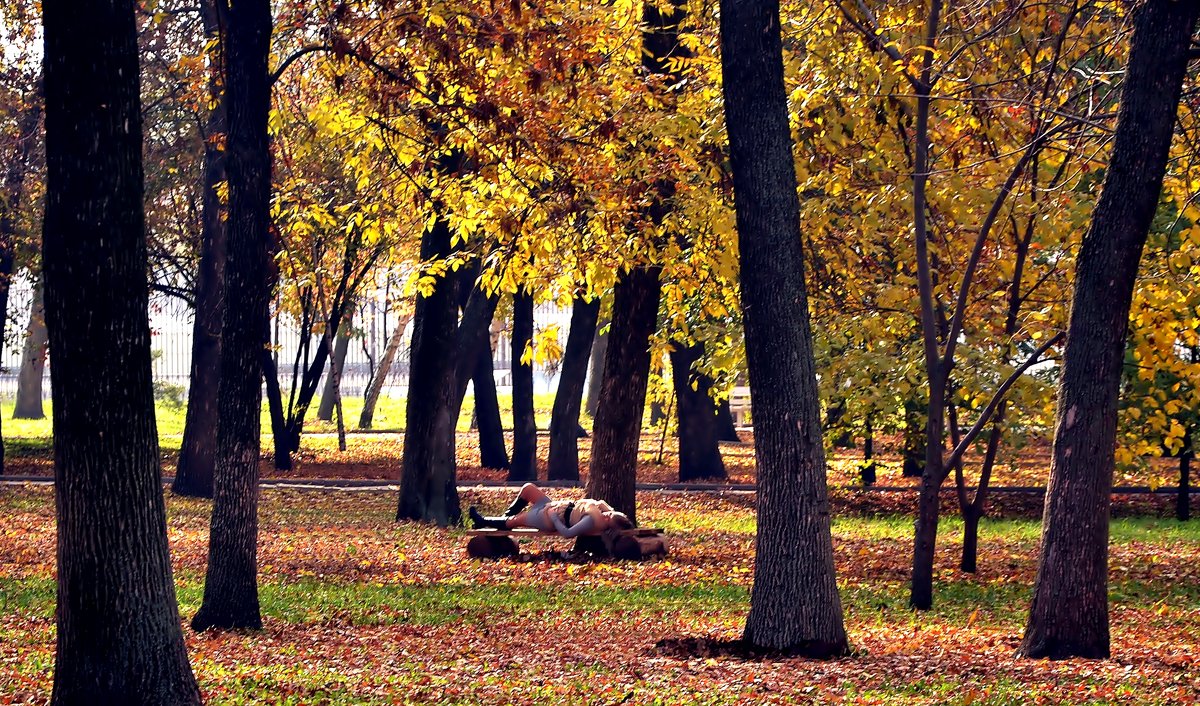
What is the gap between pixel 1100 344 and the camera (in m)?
8.96

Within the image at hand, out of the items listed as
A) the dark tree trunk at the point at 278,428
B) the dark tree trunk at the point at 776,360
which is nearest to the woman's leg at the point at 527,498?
the dark tree trunk at the point at 776,360

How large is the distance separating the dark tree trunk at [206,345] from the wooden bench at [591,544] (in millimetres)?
7785

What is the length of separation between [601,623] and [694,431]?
15359 millimetres

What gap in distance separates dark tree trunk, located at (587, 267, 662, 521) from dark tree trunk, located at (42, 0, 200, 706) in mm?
9150

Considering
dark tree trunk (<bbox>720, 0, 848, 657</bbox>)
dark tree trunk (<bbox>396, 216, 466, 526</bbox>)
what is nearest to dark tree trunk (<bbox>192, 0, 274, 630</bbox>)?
dark tree trunk (<bbox>720, 0, 848, 657</bbox>)

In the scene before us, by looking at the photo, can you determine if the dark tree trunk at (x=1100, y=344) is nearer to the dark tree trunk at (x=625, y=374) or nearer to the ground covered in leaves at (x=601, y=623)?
the ground covered in leaves at (x=601, y=623)

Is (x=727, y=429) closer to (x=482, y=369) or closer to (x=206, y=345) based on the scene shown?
(x=482, y=369)

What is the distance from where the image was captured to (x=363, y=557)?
15.8 metres

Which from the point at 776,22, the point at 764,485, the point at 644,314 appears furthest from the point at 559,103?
the point at 764,485

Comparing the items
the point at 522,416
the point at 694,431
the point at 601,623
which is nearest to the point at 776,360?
the point at 601,623

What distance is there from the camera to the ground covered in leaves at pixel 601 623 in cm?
821

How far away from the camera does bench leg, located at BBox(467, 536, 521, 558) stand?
15.6 meters

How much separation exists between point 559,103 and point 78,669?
8.23m

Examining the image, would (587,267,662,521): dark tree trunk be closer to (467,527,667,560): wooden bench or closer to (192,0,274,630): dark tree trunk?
(467,527,667,560): wooden bench
